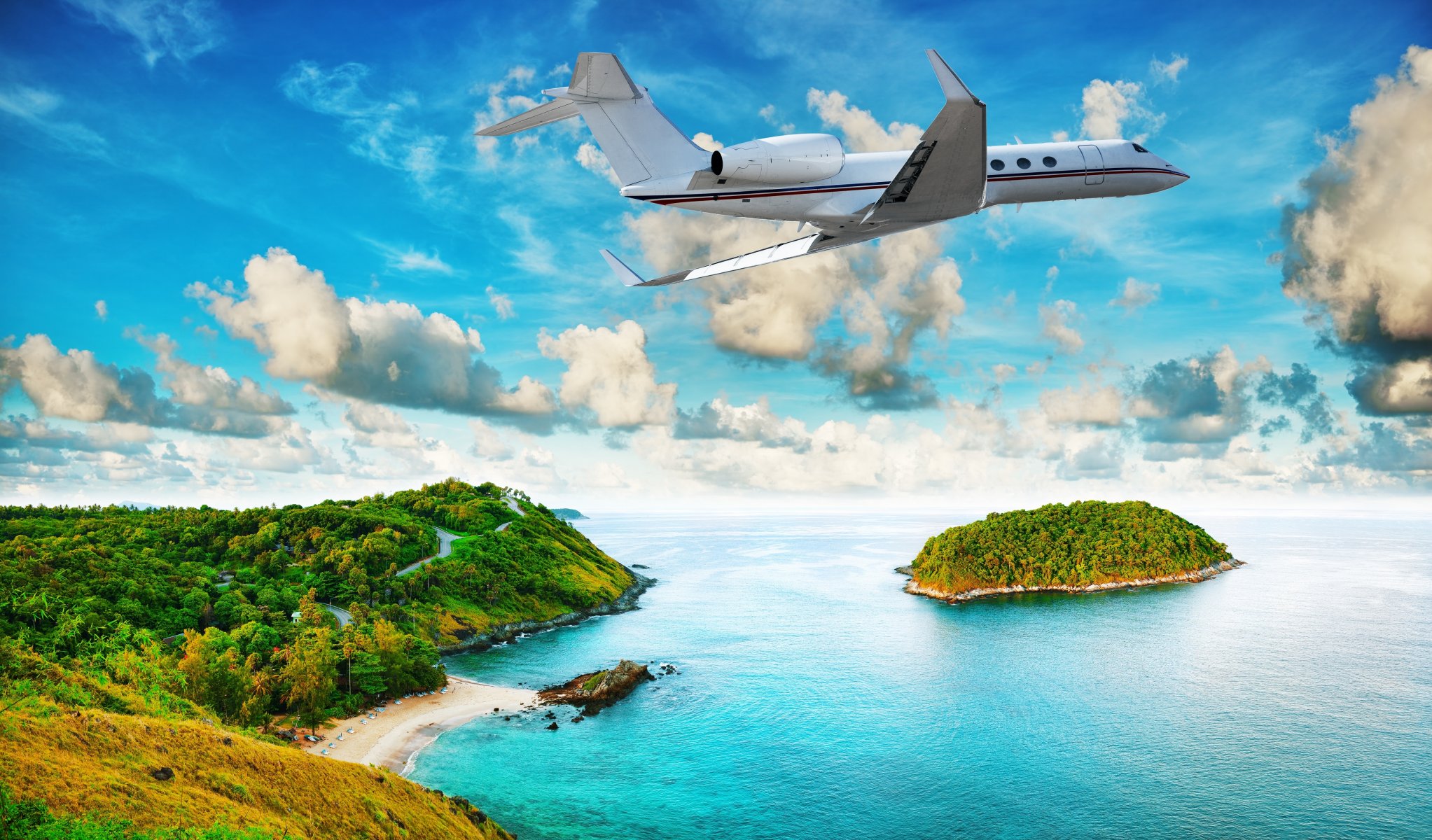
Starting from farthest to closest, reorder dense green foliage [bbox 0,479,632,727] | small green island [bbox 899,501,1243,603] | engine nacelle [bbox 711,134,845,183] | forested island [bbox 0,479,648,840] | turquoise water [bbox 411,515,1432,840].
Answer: small green island [bbox 899,501,1243,603] < dense green foliage [bbox 0,479,632,727] < turquoise water [bbox 411,515,1432,840] < forested island [bbox 0,479,648,840] < engine nacelle [bbox 711,134,845,183]

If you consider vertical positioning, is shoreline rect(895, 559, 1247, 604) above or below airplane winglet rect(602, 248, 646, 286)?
below

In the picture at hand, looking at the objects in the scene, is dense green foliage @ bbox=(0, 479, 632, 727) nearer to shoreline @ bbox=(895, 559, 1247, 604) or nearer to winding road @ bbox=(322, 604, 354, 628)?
winding road @ bbox=(322, 604, 354, 628)


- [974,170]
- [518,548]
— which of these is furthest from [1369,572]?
[974,170]

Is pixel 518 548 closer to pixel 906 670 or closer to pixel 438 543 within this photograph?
pixel 438 543

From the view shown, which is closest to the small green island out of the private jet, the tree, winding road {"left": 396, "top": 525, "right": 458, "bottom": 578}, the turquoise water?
the turquoise water

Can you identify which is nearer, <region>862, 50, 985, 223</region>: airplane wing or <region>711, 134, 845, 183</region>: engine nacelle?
<region>862, 50, 985, 223</region>: airplane wing

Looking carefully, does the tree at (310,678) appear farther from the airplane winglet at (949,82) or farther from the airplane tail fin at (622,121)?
the airplane winglet at (949,82)
